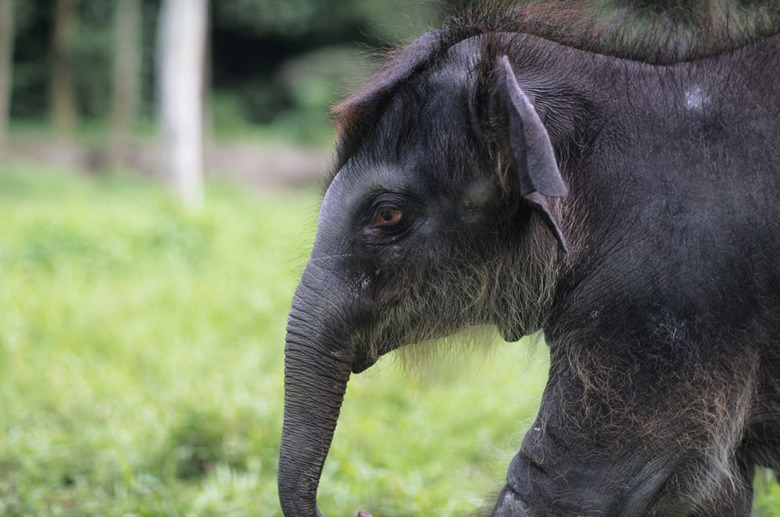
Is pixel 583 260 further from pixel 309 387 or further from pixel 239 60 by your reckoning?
pixel 239 60

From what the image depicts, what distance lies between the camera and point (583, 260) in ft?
8.84

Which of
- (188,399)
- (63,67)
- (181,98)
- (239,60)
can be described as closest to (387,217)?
(188,399)

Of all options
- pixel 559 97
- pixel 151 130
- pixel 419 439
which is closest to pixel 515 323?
pixel 559 97

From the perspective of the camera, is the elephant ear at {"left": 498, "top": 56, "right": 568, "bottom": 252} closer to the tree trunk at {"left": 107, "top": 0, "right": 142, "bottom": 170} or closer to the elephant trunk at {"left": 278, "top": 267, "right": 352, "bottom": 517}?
the elephant trunk at {"left": 278, "top": 267, "right": 352, "bottom": 517}

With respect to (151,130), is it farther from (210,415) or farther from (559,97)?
(559,97)

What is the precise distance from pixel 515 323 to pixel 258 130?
2464 cm

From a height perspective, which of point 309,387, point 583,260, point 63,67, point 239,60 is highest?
point 583,260

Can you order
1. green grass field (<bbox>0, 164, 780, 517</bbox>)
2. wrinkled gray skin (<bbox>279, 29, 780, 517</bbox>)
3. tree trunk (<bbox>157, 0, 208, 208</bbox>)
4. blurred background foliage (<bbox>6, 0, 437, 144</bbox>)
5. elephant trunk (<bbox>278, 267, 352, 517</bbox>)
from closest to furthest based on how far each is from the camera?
1. wrinkled gray skin (<bbox>279, 29, 780, 517</bbox>)
2. elephant trunk (<bbox>278, 267, 352, 517</bbox>)
3. green grass field (<bbox>0, 164, 780, 517</bbox>)
4. tree trunk (<bbox>157, 0, 208, 208</bbox>)
5. blurred background foliage (<bbox>6, 0, 437, 144</bbox>)

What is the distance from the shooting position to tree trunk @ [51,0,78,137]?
2239 centimetres

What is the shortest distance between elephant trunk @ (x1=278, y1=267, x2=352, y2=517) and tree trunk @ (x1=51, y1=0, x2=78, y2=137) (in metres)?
21.5

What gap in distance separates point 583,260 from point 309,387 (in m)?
0.97

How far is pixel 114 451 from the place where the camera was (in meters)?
4.54

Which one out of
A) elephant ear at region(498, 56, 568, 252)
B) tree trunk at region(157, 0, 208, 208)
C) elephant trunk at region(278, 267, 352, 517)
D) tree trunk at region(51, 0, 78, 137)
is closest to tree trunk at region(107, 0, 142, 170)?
tree trunk at region(51, 0, 78, 137)

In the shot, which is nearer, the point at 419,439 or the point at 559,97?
the point at 559,97
